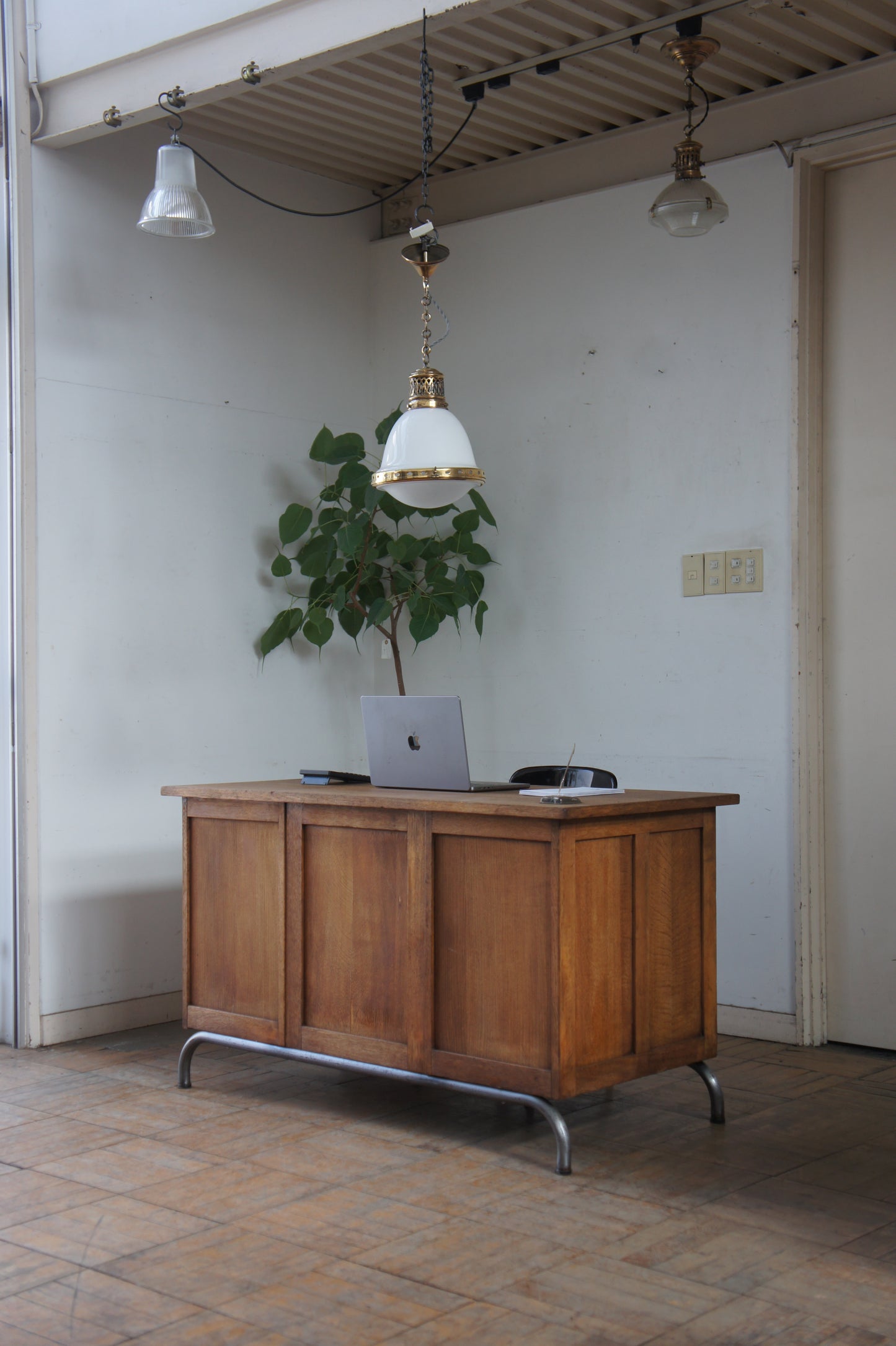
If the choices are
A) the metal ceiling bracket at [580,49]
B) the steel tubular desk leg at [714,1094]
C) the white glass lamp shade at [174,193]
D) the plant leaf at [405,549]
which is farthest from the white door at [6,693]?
the steel tubular desk leg at [714,1094]

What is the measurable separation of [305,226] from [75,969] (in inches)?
132

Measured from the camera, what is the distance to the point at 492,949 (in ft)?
11.6

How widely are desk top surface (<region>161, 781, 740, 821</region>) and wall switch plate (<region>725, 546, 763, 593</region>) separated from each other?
4.19 feet

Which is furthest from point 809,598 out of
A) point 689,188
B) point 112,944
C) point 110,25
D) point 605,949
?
point 110,25

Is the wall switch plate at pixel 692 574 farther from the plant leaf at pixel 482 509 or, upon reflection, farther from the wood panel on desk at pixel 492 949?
the wood panel on desk at pixel 492 949

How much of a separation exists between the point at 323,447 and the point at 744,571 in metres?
1.80

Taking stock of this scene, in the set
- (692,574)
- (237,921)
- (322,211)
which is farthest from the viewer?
(322,211)

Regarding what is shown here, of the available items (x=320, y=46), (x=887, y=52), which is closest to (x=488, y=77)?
(x=320, y=46)

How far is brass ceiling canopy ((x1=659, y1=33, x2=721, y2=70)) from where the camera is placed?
170 inches

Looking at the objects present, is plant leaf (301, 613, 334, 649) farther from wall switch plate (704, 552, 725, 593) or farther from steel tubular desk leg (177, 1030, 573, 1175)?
steel tubular desk leg (177, 1030, 573, 1175)

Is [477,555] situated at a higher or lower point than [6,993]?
higher

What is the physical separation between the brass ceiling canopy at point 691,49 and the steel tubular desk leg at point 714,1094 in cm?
318

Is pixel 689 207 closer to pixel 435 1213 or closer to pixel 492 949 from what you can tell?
pixel 492 949

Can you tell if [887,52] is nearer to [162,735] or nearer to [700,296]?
[700,296]
